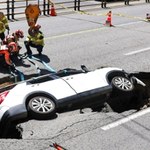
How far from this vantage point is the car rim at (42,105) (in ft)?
26.6

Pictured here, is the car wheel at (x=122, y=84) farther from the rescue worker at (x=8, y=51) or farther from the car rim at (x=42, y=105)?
the rescue worker at (x=8, y=51)

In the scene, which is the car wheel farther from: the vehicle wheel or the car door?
the vehicle wheel

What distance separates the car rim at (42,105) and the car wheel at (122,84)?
1.97 meters

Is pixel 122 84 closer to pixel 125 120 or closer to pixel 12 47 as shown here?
pixel 125 120

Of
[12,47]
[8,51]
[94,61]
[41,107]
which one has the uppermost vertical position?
[12,47]

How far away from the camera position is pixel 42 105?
814 centimetres

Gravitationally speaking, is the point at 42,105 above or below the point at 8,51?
below

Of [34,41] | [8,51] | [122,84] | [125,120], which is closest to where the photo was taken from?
[125,120]

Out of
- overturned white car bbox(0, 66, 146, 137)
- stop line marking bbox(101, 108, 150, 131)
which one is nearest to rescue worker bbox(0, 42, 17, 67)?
overturned white car bbox(0, 66, 146, 137)

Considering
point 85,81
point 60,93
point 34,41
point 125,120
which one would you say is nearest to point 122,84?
point 85,81

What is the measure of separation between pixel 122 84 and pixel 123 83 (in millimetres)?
69

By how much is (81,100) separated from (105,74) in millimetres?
1244

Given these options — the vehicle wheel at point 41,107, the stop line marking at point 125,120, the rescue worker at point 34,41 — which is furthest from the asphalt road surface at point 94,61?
the rescue worker at point 34,41

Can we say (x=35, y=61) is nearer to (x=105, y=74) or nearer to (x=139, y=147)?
(x=105, y=74)
